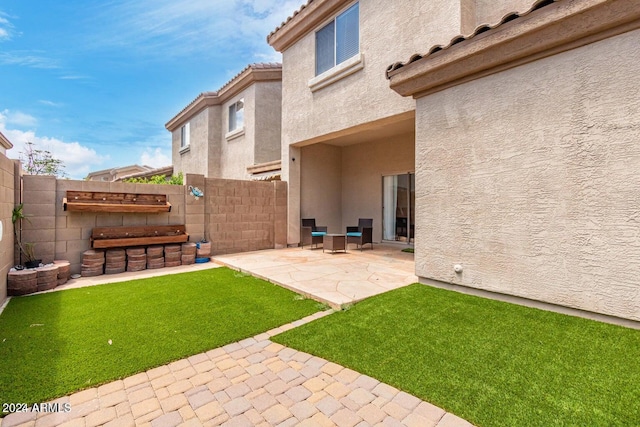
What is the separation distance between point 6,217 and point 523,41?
1123 cm

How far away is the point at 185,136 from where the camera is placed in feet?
79.2

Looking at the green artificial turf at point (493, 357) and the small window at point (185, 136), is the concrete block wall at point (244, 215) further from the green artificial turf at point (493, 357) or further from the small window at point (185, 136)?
the small window at point (185, 136)

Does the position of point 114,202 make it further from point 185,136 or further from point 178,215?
point 185,136

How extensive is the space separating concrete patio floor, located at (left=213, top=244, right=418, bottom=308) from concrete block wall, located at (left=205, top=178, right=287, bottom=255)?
61cm

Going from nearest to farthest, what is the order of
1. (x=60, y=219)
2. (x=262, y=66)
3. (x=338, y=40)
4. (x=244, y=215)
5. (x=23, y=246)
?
(x=23, y=246)
(x=60, y=219)
(x=338, y=40)
(x=244, y=215)
(x=262, y=66)

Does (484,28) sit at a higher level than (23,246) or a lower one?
higher

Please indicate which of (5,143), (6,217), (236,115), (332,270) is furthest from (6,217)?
(236,115)

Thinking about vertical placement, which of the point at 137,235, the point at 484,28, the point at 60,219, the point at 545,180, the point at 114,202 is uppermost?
the point at 484,28

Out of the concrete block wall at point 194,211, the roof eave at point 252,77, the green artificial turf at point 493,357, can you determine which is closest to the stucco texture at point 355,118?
the roof eave at point 252,77

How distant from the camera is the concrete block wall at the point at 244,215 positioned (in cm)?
1148

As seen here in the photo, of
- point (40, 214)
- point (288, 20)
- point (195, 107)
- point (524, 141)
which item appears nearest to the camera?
point (524, 141)

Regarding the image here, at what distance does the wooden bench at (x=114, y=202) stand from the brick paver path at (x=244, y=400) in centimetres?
705

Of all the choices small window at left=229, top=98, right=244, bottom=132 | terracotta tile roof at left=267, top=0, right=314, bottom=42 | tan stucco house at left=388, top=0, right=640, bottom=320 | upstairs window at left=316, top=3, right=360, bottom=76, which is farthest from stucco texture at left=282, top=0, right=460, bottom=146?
small window at left=229, top=98, right=244, bottom=132

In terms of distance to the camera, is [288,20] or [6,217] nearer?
[6,217]
